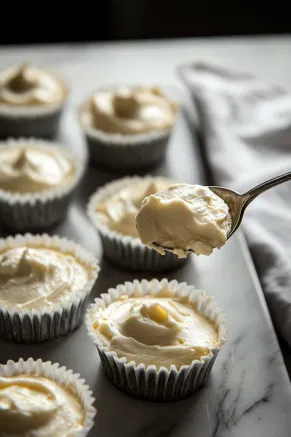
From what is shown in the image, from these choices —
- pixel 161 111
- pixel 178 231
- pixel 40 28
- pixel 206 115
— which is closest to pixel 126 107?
pixel 161 111

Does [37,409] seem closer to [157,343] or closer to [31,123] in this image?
[157,343]

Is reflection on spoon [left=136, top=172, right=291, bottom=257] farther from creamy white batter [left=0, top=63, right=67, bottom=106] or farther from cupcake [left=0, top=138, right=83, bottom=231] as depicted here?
creamy white batter [left=0, top=63, right=67, bottom=106]

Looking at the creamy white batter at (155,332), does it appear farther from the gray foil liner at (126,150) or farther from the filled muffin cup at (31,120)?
the filled muffin cup at (31,120)

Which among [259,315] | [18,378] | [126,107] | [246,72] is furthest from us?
[246,72]

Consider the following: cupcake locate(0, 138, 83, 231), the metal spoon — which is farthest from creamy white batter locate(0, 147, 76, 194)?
the metal spoon

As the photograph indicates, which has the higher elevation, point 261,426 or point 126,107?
point 126,107

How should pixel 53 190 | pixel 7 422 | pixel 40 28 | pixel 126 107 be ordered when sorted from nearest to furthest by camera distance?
pixel 7 422 → pixel 53 190 → pixel 126 107 → pixel 40 28

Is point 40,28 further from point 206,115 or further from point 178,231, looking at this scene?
point 178,231
